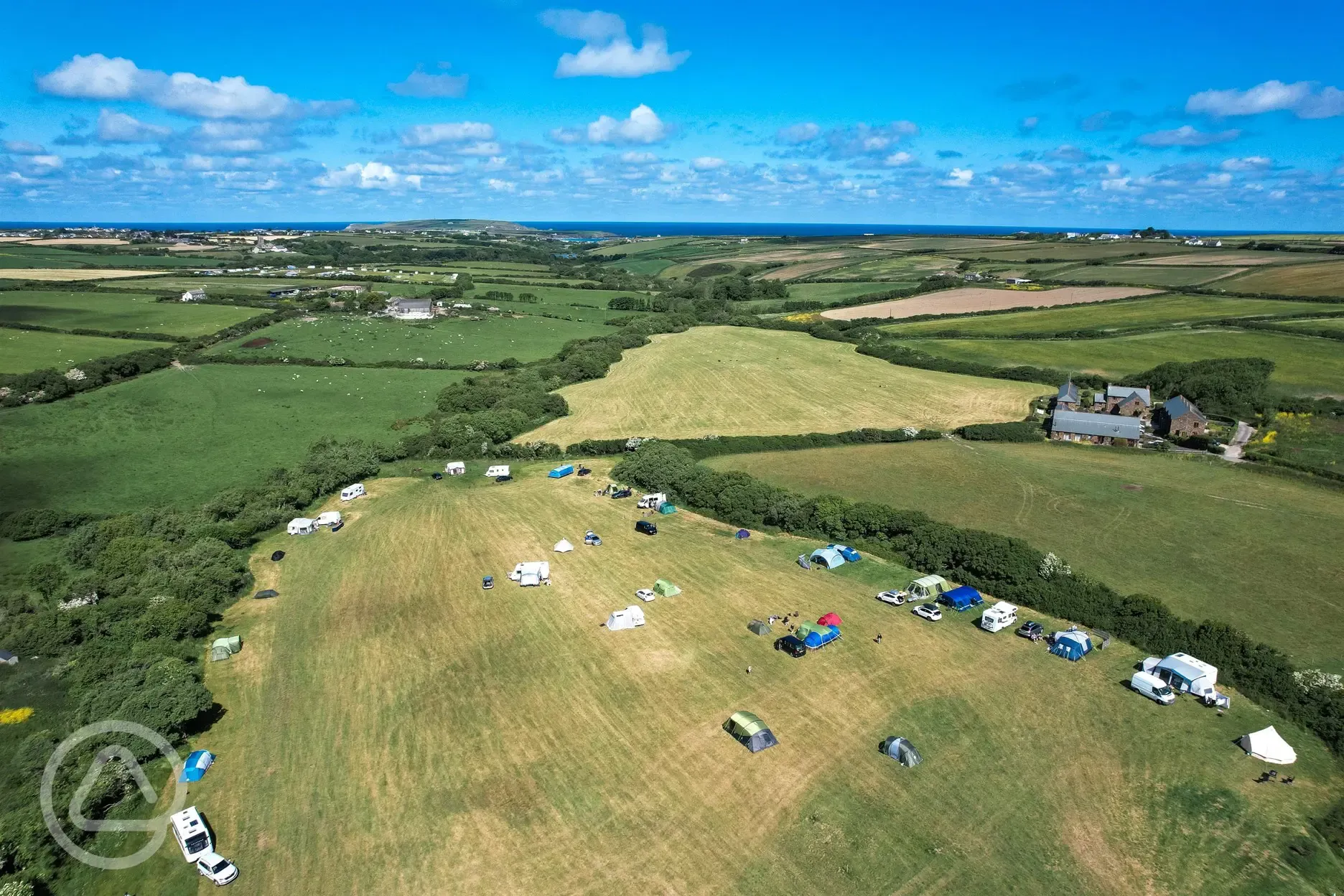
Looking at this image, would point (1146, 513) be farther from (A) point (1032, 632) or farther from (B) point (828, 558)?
(B) point (828, 558)

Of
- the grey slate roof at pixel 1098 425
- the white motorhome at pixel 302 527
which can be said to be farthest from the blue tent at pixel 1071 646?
the white motorhome at pixel 302 527

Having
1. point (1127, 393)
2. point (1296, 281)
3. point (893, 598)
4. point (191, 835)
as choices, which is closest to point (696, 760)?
point (893, 598)

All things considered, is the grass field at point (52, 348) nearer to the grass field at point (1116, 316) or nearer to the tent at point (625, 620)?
the tent at point (625, 620)

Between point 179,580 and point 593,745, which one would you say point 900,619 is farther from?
point 179,580

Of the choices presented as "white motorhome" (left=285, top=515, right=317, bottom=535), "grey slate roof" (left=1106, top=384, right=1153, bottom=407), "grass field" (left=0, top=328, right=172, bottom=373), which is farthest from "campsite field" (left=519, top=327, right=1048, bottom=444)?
"grass field" (left=0, top=328, right=172, bottom=373)

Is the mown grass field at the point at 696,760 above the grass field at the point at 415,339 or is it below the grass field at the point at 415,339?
below

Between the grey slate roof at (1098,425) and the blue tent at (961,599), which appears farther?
the grey slate roof at (1098,425)

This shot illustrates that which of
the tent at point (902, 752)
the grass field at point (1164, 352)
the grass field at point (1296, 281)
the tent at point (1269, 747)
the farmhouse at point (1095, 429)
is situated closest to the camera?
the tent at point (1269, 747)

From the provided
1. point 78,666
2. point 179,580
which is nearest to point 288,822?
point 78,666
